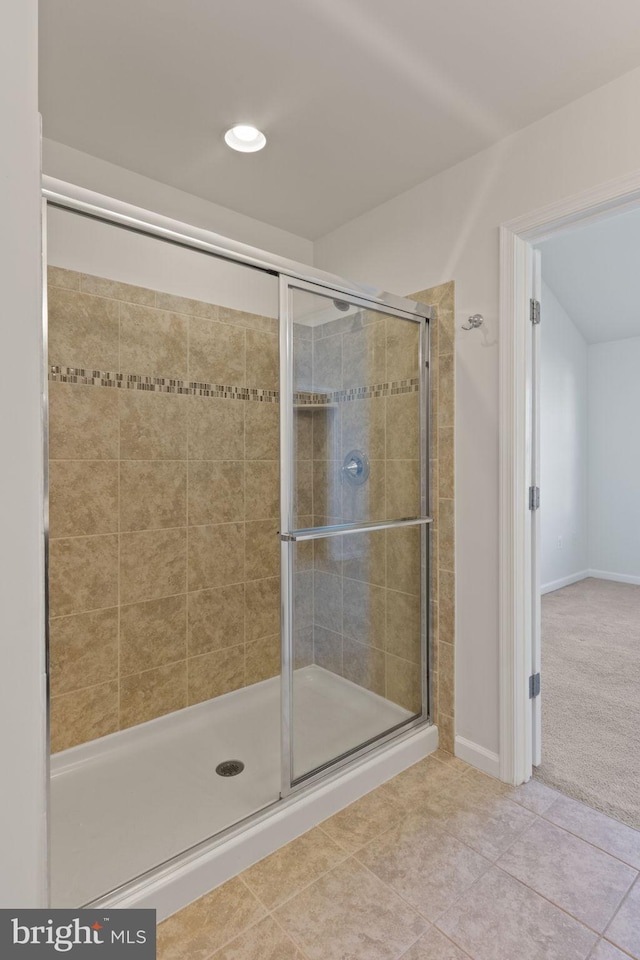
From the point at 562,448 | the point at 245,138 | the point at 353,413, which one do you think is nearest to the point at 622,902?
the point at 353,413

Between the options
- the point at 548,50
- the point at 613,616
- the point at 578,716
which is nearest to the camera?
the point at 548,50

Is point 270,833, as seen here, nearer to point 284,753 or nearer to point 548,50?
point 284,753

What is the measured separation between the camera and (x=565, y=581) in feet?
16.2

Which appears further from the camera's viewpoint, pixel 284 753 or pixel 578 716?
pixel 578 716

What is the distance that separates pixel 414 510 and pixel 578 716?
4.50 ft

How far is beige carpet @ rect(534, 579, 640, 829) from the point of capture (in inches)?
76.8

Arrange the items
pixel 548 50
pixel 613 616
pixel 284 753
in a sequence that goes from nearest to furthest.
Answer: pixel 548 50
pixel 284 753
pixel 613 616

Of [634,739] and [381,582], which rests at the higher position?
[381,582]

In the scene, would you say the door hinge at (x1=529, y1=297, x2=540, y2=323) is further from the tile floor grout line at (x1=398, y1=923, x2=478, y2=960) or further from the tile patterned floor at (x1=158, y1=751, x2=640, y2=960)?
the tile floor grout line at (x1=398, y1=923, x2=478, y2=960)

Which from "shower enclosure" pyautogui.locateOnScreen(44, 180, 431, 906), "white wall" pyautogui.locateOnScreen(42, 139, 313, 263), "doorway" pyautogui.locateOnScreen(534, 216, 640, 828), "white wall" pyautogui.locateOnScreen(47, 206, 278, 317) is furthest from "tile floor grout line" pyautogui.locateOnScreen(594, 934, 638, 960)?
"white wall" pyautogui.locateOnScreen(42, 139, 313, 263)

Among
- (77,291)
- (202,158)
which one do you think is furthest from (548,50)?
(77,291)

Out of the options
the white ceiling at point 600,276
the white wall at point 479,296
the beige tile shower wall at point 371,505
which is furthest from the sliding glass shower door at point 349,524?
the white ceiling at point 600,276

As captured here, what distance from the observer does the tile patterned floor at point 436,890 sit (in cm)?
131

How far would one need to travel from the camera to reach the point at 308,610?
1.92 meters
